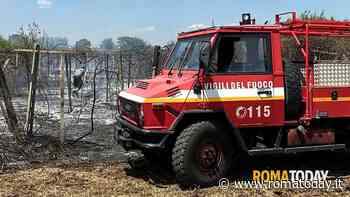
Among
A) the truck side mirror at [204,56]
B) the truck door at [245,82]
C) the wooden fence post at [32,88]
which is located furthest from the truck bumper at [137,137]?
the wooden fence post at [32,88]

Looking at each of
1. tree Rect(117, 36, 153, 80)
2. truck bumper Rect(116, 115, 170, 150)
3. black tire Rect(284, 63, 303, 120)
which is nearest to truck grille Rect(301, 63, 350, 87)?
black tire Rect(284, 63, 303, 120)

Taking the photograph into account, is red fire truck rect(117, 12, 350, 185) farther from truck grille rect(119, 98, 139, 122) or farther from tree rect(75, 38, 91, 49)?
tree rect(75, 38, 91, 49)

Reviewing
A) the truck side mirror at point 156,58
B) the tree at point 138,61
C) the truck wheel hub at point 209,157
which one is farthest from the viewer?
the tree at point 138,61

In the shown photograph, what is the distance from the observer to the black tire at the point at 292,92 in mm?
7754

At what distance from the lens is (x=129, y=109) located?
7.75m

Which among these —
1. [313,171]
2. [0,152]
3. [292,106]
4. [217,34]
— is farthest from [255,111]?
[0,152]

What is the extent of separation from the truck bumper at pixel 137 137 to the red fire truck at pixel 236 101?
0.01m

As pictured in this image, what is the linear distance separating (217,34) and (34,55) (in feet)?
13.3

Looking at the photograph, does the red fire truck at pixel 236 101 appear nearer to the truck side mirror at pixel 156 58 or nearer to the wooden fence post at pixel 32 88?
the truck side mirror at pixel 156 58

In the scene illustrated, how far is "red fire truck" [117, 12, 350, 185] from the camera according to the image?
7.12 m

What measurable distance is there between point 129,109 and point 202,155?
1338 mm

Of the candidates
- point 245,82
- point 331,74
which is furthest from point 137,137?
point 331,74

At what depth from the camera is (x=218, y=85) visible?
7.31 meters

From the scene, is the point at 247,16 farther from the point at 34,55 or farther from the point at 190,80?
the point at 34,55
